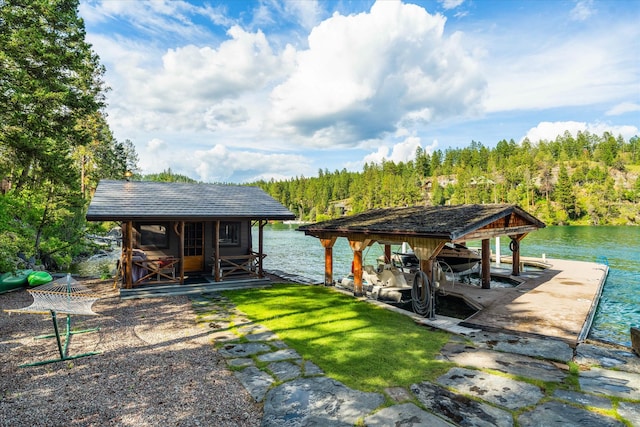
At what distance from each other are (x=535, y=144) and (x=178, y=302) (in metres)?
138

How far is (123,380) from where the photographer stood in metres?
5.46

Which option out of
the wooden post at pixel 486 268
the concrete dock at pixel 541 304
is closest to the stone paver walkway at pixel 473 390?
the concrete dock at pixel 541 304

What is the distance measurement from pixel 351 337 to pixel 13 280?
12633 mm

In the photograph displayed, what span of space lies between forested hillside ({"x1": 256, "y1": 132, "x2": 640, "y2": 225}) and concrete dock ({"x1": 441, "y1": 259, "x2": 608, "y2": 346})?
7267 centimetres

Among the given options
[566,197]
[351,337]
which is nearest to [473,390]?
[351,337]

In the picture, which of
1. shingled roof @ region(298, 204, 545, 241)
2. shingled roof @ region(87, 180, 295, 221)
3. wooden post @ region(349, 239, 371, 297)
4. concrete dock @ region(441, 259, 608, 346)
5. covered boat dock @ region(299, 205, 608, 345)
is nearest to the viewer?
concrete dock @ region(441, 259, 608, 346)

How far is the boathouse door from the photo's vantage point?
48.2ft

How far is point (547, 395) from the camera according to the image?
4.96 metres

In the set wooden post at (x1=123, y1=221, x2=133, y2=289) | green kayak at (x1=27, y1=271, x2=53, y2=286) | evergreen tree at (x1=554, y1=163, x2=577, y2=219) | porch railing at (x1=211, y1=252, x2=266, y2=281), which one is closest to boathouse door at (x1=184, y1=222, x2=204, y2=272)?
porch railing at (x1=211, y1=252, x2=266, y2=281)

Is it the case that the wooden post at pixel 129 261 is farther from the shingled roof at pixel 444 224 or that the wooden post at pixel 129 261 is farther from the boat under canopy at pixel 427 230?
the boat under canopy at pixel 427 230

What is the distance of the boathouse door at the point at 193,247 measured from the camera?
48.2 ft

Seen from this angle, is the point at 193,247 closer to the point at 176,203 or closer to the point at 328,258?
the point at 176,203

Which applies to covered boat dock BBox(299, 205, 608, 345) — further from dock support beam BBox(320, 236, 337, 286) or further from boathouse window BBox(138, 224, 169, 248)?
boathouse window BBox(138, 224, 169, 248)

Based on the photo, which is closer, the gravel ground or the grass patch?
the gravel ground
